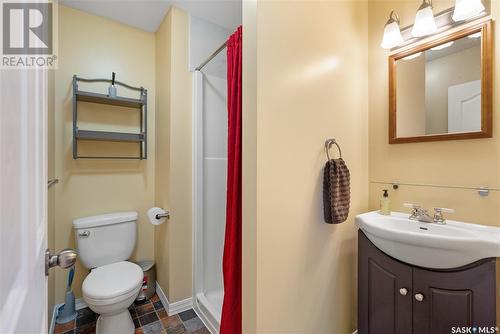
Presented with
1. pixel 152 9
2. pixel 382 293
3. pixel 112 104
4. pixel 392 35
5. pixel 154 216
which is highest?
pixel 152 9

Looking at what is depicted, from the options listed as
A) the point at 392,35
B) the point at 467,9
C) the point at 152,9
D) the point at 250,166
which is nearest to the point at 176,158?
the point at 250,166

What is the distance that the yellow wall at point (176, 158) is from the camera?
1.82 metres

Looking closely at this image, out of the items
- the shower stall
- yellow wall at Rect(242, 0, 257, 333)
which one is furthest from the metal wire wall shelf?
yellow wall at Rect(242, 0, 257, 333)

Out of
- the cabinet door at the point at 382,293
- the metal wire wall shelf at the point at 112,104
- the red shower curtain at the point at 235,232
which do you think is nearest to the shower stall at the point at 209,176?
the metal wire wall shelf at the point at 112,104

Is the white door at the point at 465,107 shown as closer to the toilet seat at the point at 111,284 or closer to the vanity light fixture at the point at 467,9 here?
the vanity light fixture at the point at 467,9

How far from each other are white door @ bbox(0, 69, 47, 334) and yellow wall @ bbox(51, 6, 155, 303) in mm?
1473

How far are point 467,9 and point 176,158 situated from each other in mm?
1948

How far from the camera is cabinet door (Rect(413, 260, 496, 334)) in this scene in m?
0.87

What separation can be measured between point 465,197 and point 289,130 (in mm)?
986

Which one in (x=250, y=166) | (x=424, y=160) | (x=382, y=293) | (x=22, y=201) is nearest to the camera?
(x=22, y=201)

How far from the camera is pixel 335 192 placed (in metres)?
1.20

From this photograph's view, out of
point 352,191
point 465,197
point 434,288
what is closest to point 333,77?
point 352,191

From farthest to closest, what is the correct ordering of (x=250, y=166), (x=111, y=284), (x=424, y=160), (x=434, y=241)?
1. (x=111, y=284)
2. (x=424, y=160)
3. (x=250, y=166)
4. (x=434, y=241)
